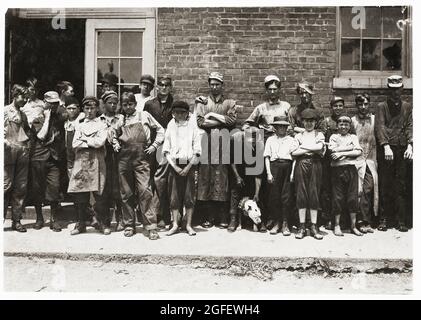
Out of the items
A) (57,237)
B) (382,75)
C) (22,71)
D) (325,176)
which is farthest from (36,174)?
Answer: (382,75)

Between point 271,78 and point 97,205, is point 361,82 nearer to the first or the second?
point 271,78

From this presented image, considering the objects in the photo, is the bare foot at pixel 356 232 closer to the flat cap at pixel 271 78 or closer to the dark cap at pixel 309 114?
the dark cap at pixel 309 114

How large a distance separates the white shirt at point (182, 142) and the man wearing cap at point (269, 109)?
0.66m

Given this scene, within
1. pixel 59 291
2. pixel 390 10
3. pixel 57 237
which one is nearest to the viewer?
pixel 59 291

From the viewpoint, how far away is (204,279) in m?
5.57

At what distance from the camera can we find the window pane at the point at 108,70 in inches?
269

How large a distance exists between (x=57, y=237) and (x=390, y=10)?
5055mm

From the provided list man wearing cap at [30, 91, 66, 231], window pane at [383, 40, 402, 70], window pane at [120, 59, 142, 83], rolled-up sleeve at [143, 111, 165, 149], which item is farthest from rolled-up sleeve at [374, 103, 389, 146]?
man wearing cap at [30, 91, 66, 231]

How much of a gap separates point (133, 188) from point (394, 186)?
10.5ft

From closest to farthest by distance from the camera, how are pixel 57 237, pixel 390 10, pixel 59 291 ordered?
1. pixel 59 291
2. pixel 57 237
3. pixel 390 10

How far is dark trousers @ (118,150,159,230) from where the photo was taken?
616 cm

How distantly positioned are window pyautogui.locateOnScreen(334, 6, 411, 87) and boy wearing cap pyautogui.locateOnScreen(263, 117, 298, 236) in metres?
1.14

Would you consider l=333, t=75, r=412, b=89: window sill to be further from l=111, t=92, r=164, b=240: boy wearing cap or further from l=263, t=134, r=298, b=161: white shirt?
l=111, t=92, r=164, b=240: boy wearing cap
